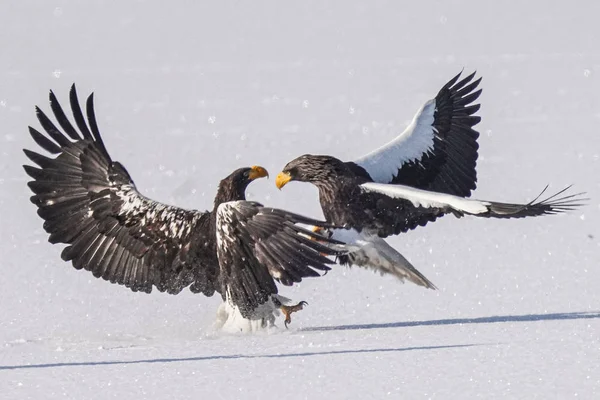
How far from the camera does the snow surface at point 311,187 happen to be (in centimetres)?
507

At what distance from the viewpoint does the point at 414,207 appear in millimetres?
6586

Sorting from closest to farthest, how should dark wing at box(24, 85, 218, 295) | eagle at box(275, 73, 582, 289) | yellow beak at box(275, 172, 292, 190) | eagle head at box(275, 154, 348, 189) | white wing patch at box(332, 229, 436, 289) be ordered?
eagle at box(275, 73, 582, 289)
dark wing at box(24, 85, 218, 295)
white wing patch at box(332, 229, 436, 289)
eagle head at box(275, 154, 348, 189)
yellow beak at box(275, 172, 292, 190)

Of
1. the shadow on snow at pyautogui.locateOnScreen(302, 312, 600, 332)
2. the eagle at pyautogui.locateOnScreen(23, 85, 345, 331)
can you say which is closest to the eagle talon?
the eagle at pyautogui.locateOnScreen(23, 85, 345, 331)

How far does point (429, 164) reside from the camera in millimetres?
7230

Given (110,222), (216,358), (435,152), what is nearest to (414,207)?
(435,152)

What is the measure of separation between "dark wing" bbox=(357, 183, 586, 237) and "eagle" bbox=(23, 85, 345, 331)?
0.37 metres

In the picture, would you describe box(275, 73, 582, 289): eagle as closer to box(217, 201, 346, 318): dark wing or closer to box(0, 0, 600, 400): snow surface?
box(0, 0, 600, 400): snow surface

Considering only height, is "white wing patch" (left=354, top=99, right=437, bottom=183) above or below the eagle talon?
above

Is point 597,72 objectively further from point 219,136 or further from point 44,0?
point 44,0

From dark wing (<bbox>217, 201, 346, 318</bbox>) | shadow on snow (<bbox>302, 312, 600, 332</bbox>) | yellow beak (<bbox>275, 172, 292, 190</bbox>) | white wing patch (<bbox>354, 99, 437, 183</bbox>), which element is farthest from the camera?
white wing patch (<bbox>354, 99, 437, 183</bbox>)

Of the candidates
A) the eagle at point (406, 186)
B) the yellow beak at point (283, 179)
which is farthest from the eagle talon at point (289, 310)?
the yellow beak at point (283, 179)

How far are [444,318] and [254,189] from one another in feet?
11.6

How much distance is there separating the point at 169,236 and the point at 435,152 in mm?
1727

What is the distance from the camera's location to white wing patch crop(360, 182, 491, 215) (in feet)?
19.1
